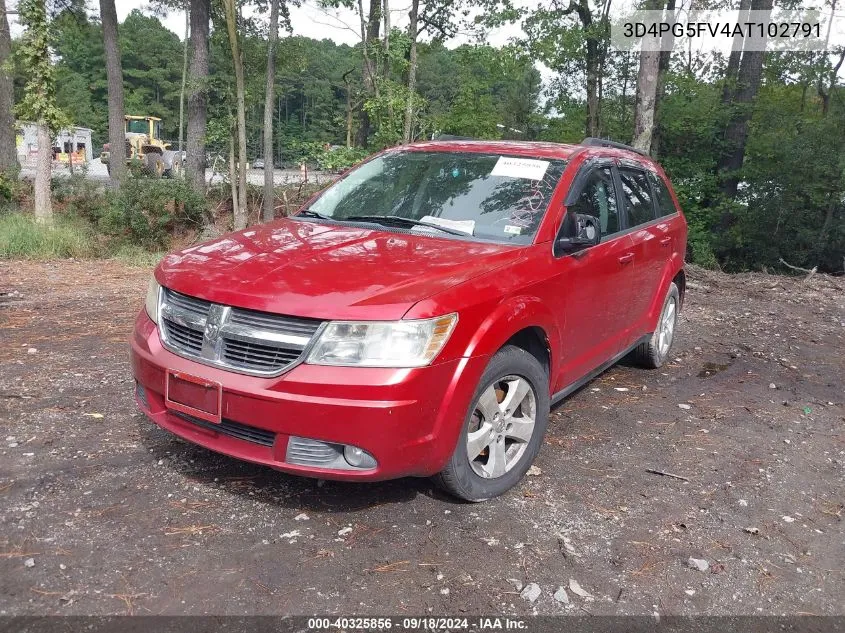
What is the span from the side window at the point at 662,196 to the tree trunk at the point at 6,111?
56.2 ft

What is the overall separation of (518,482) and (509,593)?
99 cm

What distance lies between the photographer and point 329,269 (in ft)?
10.5

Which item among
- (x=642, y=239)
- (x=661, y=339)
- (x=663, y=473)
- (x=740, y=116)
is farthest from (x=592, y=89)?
(x=663, y=473)

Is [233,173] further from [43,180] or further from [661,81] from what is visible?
[661,81]

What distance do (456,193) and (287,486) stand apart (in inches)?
76.3

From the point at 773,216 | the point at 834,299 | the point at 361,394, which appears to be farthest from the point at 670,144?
the point at 361,394

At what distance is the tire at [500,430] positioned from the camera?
10.6 feet

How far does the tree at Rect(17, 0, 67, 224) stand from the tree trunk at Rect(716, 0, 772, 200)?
54.7ft

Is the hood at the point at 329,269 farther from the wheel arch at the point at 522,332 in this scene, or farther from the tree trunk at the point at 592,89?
the tree trunk at the point at 592,89

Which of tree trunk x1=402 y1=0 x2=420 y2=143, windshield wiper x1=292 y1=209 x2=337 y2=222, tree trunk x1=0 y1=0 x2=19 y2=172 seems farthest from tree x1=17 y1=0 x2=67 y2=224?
windshield wiper x1=292 y1=209 x2=337 y2=222

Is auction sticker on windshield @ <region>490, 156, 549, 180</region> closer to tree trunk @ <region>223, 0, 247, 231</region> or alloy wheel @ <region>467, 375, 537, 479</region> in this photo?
alloy wheel @ <region>467, 375, 537, 479</region>

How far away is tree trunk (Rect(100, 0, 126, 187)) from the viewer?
1830cm

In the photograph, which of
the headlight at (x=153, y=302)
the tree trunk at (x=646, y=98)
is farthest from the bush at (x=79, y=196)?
the headlight at (x=153, y=302)

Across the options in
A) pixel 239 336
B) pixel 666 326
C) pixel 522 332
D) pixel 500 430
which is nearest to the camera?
pixel 239 336
